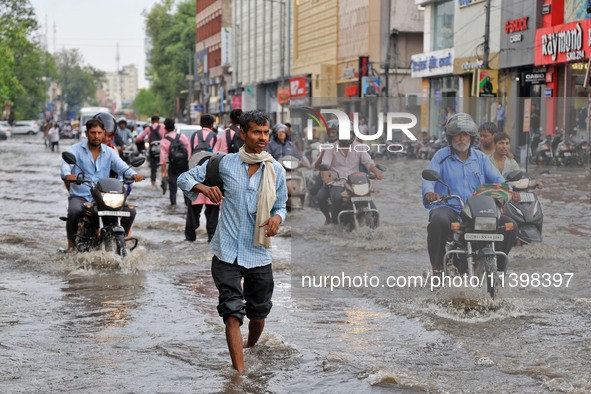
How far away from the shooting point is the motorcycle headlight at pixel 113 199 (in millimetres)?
9961

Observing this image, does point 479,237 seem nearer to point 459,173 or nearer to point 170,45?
point 459,173

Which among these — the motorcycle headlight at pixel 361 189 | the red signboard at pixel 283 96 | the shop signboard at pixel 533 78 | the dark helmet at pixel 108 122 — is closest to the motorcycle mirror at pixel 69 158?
the dark helmet at pixel 108 122

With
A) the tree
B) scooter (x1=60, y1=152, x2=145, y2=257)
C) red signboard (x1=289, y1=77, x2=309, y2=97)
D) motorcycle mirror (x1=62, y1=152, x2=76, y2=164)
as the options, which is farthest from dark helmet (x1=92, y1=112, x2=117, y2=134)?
the tree

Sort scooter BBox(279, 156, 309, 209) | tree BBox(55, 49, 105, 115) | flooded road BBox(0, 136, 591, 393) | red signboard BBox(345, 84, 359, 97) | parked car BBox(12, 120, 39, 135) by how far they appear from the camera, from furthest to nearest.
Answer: tree BBox(55, 49, 105, 115)
parked car BBox(12, 120, 39, 135)
red signboard BBox(345, 84, 359, 97)
scooter BBox(279, 156, 309, 209)
flooded road BBox(0, 136, 591, 393)

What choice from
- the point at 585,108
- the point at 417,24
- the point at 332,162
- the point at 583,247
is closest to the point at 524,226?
the point at 583,247

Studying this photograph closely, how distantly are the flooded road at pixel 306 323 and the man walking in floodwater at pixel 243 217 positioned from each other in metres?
0.43

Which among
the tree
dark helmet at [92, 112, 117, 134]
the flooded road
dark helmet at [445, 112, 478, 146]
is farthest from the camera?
the tree

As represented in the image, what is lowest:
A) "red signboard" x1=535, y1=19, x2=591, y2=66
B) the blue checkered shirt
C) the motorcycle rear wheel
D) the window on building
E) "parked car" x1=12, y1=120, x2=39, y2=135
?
"parked car" x1=12, y1=120, x2=39, y2=135

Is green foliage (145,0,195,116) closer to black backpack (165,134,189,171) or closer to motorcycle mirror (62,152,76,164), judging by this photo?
black backpack (165,134,189,171)

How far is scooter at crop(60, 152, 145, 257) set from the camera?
9.97 meters

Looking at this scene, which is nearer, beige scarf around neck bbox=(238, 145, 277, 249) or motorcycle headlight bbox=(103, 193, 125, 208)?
beige scarf around neck bbox=(238, 145, 277, 249)

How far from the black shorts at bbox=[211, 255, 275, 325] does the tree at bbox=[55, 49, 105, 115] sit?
173 metres

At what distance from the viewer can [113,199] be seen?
9.98m

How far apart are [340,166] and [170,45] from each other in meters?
104
